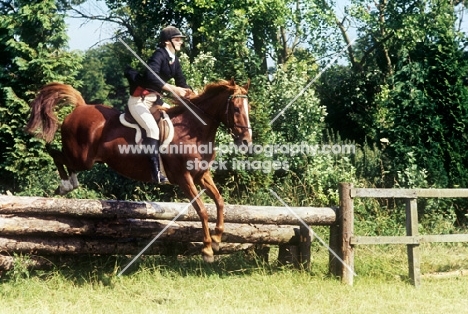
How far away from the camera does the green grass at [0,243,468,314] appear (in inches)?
268

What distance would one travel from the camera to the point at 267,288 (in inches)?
302

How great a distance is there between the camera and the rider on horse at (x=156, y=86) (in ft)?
24.0

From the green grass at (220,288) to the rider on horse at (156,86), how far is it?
1441mm

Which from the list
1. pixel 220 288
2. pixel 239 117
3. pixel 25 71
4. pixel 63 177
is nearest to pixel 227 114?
pixel 239 117

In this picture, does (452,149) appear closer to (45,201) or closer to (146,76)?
(146,76)

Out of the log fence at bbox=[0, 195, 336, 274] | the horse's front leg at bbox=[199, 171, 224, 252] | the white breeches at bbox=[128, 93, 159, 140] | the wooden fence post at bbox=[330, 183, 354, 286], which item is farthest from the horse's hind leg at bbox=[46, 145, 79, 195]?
the wooden fence post at bbox=[330, 183, 354, 286]

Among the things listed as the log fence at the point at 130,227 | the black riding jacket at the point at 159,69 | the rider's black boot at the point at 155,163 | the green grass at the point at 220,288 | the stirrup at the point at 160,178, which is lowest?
the green grass at the point at 220,288

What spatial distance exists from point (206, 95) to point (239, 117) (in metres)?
0.80

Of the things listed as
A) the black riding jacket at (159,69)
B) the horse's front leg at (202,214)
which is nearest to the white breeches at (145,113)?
the black riding jacket at (159,69)

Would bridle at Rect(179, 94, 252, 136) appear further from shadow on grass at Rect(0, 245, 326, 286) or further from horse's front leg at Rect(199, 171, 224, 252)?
shadow on grass at Rect(0, 245, 326, 286)

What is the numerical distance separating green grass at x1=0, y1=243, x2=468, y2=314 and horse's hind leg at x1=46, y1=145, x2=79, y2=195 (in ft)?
3.29

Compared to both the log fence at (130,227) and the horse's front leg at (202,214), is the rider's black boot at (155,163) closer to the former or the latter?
the horse's front leg at (202,214)

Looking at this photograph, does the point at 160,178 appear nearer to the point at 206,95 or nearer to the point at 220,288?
the point at 206,95

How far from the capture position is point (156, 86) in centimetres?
736
